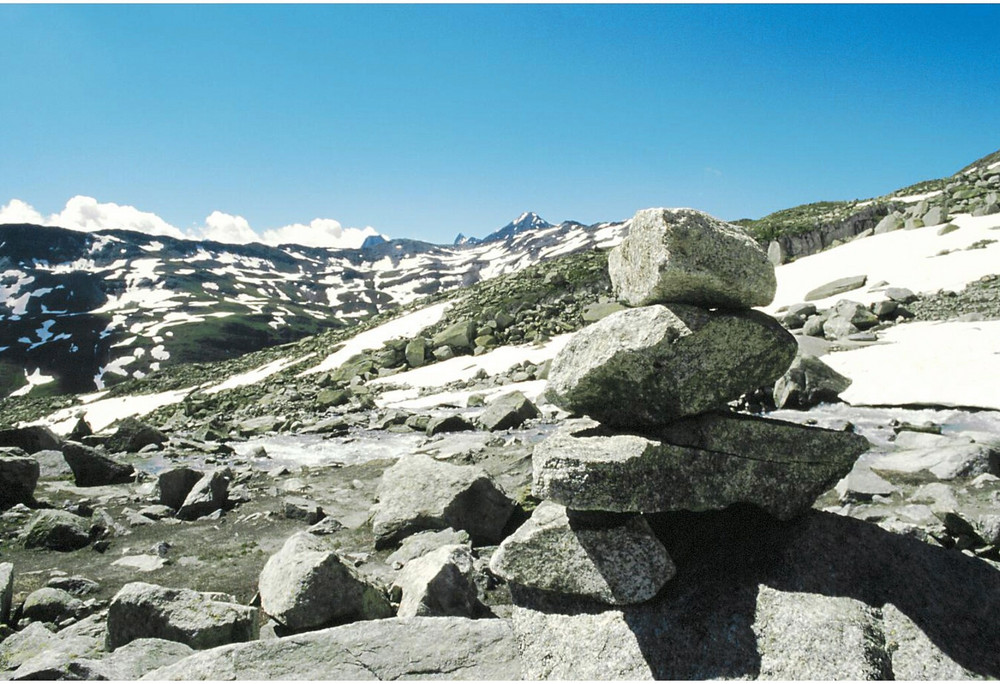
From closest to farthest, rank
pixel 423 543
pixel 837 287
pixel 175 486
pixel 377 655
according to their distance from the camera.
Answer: pixel 377 655
pixel 423 543
pixel 175 486
pixel 837 287

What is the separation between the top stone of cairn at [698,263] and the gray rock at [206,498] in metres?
14.1

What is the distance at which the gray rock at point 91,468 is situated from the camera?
1894 centimetres

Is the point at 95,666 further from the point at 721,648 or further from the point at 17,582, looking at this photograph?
the point at 721,648

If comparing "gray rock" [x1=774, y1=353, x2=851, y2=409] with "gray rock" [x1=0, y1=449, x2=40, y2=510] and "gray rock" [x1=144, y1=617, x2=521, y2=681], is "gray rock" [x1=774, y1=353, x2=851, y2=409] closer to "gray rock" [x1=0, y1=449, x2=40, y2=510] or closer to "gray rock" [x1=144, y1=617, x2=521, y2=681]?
"gray rock" [x1=144, y1=617, x2=521, y2=681]

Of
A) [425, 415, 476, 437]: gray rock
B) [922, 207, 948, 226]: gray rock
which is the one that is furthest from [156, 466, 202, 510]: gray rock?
[922, 207, 948, 226]: gray rock

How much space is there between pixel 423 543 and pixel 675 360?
690cm

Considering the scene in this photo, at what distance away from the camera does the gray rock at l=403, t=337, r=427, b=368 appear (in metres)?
46.4

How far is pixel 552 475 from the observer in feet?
23.9

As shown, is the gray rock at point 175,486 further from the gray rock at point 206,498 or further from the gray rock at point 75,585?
the gray rock at point 75,585

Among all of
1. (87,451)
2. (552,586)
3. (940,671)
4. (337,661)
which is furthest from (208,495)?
(940,671)

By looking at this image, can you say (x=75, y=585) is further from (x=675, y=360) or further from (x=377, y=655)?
(x=675, y=360)

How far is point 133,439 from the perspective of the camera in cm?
2695

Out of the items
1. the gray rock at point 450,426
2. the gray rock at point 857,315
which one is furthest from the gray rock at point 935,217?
the gray rock at point 450,426

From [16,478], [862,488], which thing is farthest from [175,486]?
[862,488]
